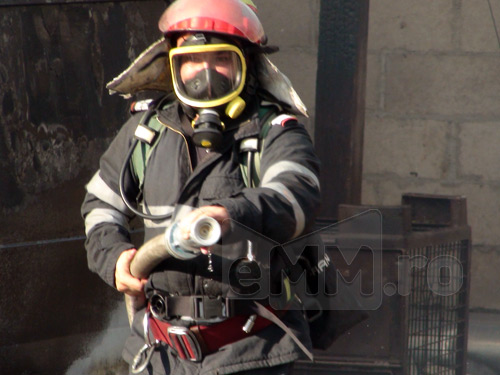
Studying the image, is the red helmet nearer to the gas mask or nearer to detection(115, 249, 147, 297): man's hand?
the gas mask

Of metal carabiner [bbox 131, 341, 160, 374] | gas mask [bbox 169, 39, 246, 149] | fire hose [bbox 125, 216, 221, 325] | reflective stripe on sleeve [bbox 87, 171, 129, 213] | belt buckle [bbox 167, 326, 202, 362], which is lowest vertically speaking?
metal carabiner [bbox 131, 341, 160, 374]

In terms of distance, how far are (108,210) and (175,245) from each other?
1.63ft

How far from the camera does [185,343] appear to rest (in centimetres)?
238

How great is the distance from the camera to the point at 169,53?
260cm

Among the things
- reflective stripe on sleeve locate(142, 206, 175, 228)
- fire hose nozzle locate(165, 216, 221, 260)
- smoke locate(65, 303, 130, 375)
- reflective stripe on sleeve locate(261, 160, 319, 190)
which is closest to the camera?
fire hose nozzle locate(165, 216, 221, 260)

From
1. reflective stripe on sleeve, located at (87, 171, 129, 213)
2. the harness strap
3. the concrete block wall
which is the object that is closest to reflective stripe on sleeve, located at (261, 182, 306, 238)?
the harness strap

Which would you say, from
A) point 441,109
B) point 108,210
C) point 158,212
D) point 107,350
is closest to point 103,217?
point 108,210

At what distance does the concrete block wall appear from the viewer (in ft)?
17.2

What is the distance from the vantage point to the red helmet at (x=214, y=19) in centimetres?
248

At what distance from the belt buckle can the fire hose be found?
17 cm

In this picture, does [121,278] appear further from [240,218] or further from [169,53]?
[169,53]

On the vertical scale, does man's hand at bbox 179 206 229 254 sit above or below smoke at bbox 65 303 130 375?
above

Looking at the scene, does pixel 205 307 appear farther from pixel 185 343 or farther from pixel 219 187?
pixel 219 187

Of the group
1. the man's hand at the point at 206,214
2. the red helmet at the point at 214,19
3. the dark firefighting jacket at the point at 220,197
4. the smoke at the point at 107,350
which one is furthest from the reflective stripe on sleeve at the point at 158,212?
the smoke at the point at 107,350
